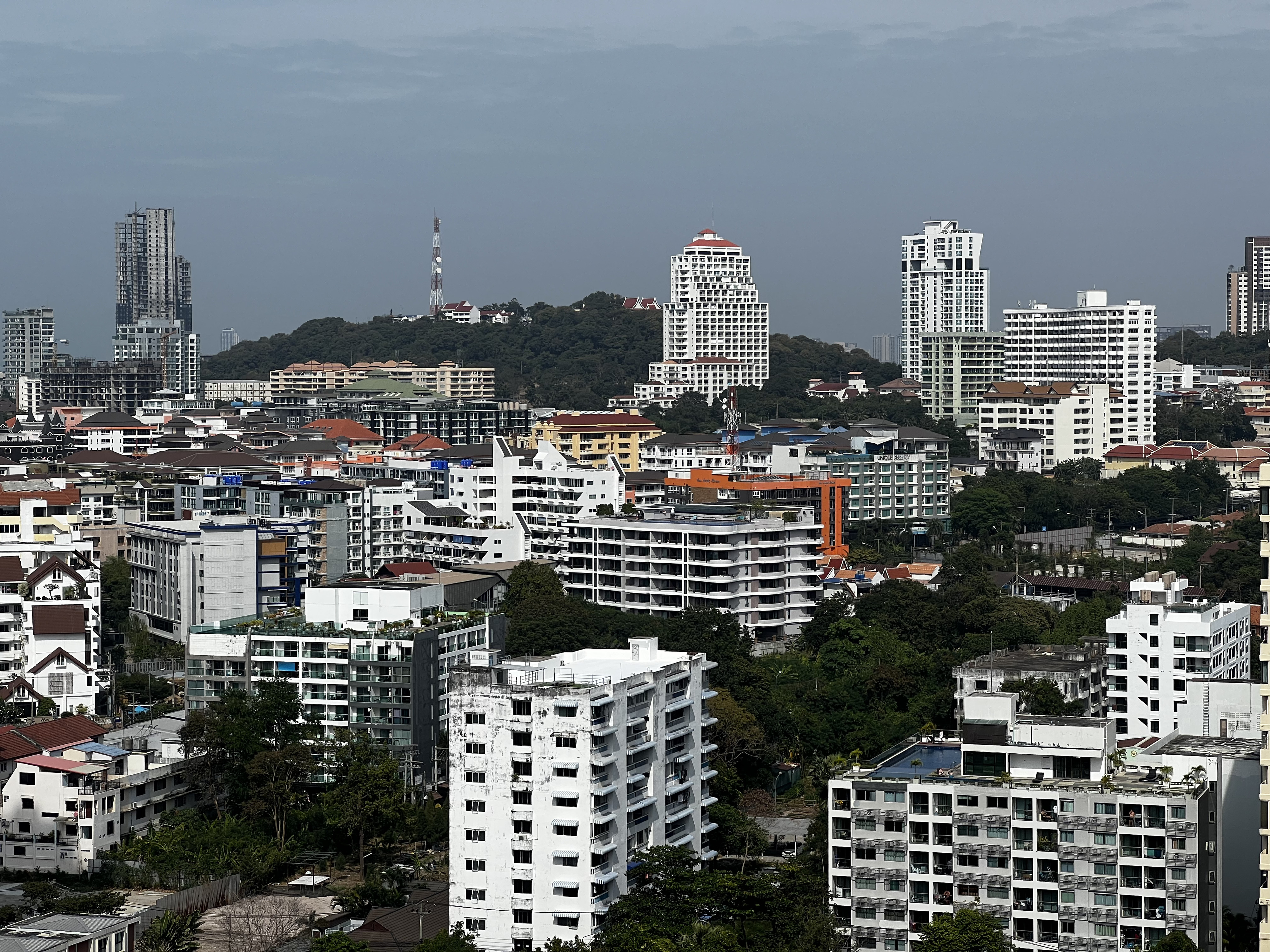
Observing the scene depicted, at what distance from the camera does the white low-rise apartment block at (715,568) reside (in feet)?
104

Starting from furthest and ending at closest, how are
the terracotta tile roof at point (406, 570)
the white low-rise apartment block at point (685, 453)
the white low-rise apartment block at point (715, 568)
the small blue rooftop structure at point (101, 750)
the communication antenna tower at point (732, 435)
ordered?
the white low-rise apartment block at point (685, 453) → the communication antenna tower at point (732, 435) → the white low-rise apartment block at point (715, 568) → the terracotta tile roof at point (406, 570) → the small blue rooftop structure at point (101, 750)

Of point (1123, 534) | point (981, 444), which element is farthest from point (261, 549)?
point (981, 444)

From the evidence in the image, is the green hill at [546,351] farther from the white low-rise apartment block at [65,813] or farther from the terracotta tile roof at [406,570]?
the white low-rise apartment block at [65,813]

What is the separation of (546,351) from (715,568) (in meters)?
45.4

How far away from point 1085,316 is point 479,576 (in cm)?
3215

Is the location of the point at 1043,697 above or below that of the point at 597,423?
below

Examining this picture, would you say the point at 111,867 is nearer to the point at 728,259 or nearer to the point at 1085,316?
the point at 1085,316

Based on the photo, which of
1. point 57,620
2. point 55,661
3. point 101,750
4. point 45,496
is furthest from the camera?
point 45,496

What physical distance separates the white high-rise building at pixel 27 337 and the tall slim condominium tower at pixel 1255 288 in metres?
50.0

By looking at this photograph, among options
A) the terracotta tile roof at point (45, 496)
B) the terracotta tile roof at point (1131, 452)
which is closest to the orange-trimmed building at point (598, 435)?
the terracotta tile roof at point (1131, 452)

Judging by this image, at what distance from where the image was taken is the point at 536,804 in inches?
690

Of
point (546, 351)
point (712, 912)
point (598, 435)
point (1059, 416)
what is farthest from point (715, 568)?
point (546, 351)

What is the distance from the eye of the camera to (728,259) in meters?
71.9

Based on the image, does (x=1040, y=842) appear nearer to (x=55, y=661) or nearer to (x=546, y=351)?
(x=55, y=661)
